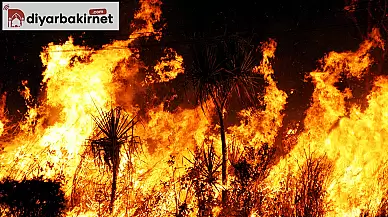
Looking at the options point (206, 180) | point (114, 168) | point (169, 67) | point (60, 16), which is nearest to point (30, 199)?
point (114, 168)

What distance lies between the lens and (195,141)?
59.2ft

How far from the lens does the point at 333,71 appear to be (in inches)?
709

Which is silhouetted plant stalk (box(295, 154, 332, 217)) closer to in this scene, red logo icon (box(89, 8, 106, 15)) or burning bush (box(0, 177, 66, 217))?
burning bush (box(0, 177, 66, 217))

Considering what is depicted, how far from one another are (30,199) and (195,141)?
6900 millimetres

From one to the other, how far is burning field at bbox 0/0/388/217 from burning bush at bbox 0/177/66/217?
0.13 feet

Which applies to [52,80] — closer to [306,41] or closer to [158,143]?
[158,143]

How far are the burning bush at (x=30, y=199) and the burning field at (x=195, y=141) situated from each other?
40 millimetres

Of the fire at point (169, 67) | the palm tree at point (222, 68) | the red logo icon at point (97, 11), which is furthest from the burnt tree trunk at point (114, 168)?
the red logo icon at point (97, 11)

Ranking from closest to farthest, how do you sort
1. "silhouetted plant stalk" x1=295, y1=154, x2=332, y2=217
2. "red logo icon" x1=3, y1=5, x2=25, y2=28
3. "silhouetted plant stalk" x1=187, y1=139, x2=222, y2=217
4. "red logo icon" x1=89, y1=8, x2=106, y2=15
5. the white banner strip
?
"silhouetted plant stalk" x1=295, y1=154, x2=332, y2=217, "silhouetted plant stalk" x1=187, y1=139, x2=222, y2=217, "red logo icon" x1=89, y1=8, x2=106, y2=15, the white banner strip, "red logo icon" x1=3, y1=5, x2=25, y2=28

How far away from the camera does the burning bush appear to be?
13494 mm

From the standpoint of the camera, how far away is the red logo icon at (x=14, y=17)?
18.0m

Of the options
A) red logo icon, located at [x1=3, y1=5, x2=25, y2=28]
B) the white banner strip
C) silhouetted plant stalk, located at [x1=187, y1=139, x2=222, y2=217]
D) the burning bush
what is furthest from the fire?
the burning bush

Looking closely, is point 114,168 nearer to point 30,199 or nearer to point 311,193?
point 30,199

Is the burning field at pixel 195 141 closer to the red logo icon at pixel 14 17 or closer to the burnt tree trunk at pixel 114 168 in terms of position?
the burnt tree trunk at pixel 114 168
